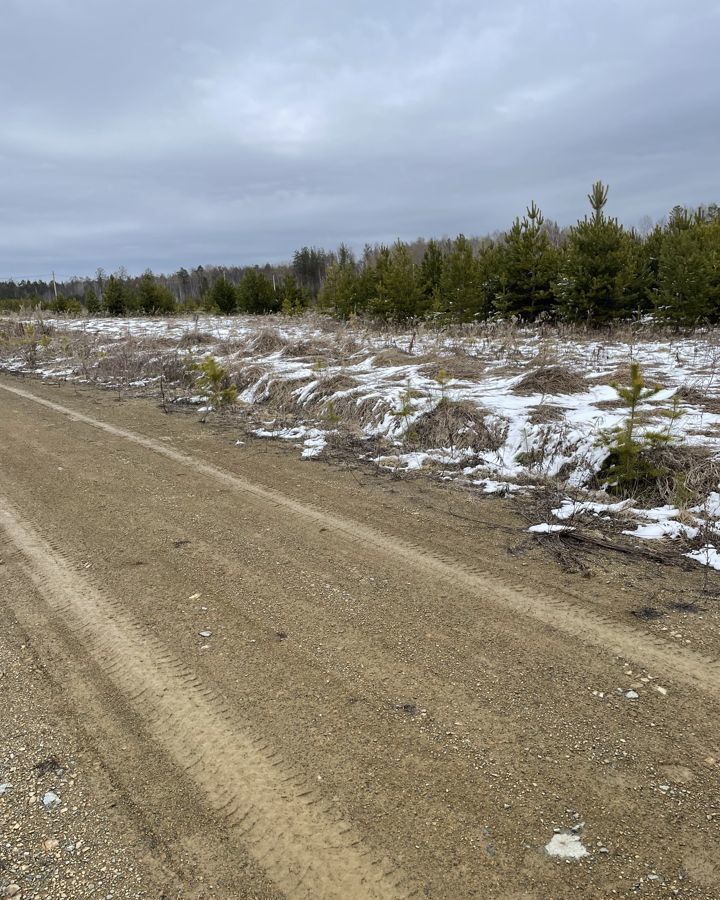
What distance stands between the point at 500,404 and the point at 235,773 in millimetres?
5780

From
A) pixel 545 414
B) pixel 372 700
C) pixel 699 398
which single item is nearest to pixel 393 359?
pixel 545 414

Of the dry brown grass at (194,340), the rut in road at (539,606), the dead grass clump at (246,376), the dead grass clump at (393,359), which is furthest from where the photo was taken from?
the dry brown grass at (194,340)

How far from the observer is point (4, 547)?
431cm

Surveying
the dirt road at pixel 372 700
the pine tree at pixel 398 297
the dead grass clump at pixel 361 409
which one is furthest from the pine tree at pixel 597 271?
the dirt road at pixel 372 700

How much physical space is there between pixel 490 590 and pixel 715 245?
1545 centimetres

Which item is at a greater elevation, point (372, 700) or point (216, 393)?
point (216, 393)

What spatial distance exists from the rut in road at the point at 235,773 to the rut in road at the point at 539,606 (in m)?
1.69

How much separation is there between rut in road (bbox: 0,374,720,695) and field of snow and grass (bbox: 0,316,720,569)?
109 centimetres

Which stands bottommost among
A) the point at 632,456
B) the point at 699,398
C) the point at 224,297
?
the point at 632,456

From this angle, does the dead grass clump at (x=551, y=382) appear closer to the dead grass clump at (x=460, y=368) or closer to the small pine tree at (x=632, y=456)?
the dead grass clump at (x=460, y=368)

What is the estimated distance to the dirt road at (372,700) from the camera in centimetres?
190

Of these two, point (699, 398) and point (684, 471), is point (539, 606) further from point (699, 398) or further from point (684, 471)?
point (699, 398)

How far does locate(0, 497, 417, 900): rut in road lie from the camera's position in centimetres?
185

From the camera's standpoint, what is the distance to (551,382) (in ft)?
26.5
